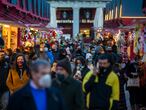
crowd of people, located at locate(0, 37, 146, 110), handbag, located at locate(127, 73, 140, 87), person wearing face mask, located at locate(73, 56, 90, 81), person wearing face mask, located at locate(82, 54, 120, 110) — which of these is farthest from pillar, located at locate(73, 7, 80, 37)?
person wearing face mask, located at locate(82, 54, 120, 110)

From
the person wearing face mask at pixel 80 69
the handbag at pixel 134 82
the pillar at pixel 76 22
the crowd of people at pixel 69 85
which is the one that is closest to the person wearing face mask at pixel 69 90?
the crowd of people at pixel 69 85

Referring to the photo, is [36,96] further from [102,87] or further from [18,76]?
[18,76]

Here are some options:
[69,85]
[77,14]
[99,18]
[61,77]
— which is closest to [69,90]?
[69,85]

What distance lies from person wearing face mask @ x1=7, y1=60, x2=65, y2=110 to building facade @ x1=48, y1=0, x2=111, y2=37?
8558 cm

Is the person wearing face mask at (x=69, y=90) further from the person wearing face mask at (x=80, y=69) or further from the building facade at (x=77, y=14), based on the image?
the building facade at (x=77, y=14)

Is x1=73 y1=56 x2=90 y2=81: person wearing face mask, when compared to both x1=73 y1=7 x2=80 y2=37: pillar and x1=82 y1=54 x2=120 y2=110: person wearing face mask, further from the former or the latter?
x1=73 y1=7 x2=80 y2=37: pillar

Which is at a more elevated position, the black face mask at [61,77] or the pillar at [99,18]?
the pillar at [99,18]

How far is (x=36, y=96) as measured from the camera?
5184 millimetres

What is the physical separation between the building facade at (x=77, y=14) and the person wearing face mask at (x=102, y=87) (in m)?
82.7

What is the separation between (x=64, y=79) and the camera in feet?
21.7

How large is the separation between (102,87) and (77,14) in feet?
286

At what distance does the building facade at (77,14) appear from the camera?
94.2 meters

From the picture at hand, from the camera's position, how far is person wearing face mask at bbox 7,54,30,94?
1005 centimetres

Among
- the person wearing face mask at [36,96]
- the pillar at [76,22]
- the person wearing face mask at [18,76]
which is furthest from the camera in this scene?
the pillar at [76,22]
